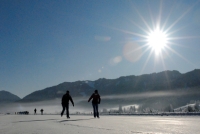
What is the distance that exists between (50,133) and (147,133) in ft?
6.85

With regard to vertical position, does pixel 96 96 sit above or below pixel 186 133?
above

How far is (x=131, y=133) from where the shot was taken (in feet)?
13.8

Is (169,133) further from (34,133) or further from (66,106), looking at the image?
(66,106)

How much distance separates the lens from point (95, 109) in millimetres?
14656

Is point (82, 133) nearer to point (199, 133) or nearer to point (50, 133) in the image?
point (50, 133)

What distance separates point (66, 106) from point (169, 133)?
37.3 feet

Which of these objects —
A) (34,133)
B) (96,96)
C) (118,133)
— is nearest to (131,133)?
(118,133)

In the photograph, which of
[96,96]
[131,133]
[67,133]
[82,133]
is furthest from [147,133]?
[96,96]

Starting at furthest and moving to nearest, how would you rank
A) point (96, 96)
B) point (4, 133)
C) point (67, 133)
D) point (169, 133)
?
point (96, 96)
point (4, 133)
point (67, 133)
point (169, 133)

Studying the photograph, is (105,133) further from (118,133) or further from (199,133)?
(199,133)

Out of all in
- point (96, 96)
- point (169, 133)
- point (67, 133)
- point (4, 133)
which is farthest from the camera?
point (96, 96)

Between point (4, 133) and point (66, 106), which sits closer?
point (4, 133)

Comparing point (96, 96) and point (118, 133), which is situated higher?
point (96, 96)

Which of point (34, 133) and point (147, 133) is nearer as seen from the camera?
point (147, 133)
